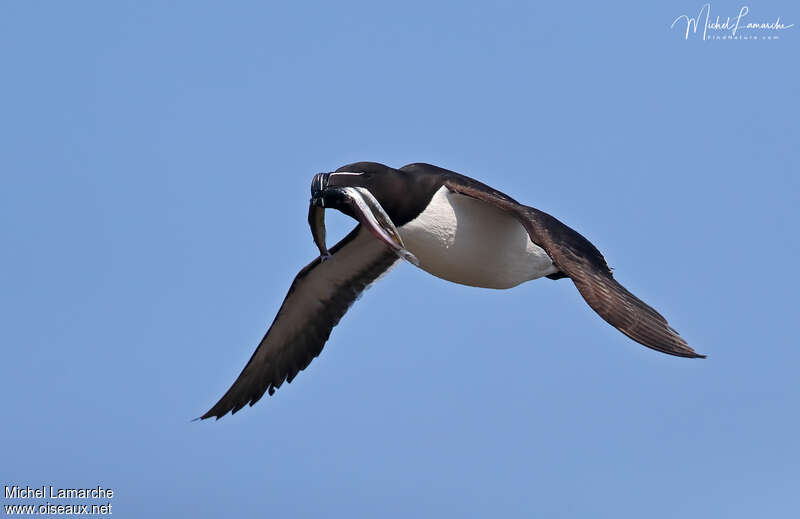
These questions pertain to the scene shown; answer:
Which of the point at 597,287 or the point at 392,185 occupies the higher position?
the point at 392,185

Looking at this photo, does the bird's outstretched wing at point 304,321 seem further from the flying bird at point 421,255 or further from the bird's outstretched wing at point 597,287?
the bird's outstretched wing at point 597,287

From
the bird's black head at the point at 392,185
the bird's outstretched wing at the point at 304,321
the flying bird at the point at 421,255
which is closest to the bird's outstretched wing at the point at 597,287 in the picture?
the flying bird at the point at 421,255

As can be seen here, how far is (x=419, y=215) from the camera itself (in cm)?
1184

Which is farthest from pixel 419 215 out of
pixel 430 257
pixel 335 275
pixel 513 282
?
pixel 335 275

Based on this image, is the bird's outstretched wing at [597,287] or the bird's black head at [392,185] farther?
the bird's black head at [392,185]

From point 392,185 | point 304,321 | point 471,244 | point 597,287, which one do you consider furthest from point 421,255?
point 597,287

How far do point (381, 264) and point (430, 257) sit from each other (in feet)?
6.00

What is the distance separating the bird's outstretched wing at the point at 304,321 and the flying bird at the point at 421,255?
12 millimetres

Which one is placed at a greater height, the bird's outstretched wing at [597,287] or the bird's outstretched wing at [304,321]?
the bird's outstretched wing at [304,321]

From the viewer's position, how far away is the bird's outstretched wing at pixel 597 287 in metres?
9.22

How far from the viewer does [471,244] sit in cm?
1218

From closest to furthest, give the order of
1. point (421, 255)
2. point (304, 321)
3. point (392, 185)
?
point (392, 185) → point (421, 255) → point (304, 321)

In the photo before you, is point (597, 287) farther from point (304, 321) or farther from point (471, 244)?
point (304, 321)

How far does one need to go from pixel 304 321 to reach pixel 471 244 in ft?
9.39
